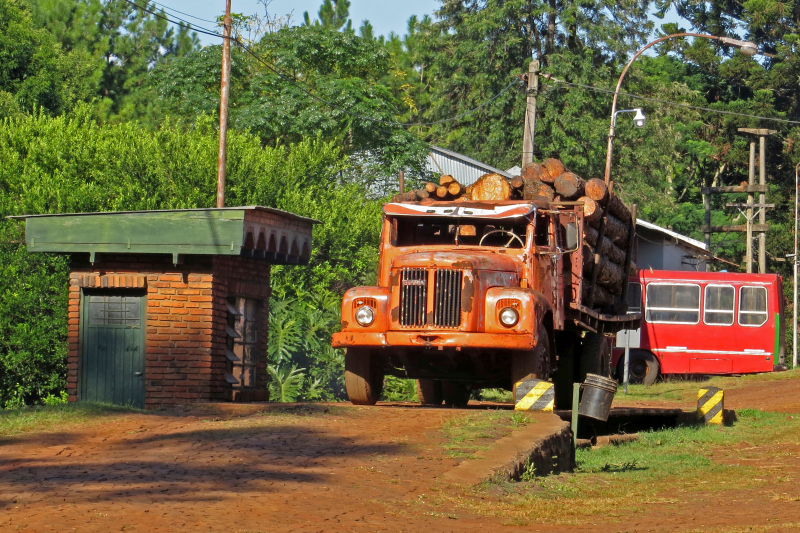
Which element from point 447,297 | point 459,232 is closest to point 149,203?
point 459,232

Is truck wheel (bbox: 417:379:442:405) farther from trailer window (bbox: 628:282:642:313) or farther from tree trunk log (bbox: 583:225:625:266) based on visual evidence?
trailer window (bbox: 628:282:642:313)

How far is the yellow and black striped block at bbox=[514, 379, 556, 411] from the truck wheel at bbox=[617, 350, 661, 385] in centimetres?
1817

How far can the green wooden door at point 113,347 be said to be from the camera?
16203 millimetres

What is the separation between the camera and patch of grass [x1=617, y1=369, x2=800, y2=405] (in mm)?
25422

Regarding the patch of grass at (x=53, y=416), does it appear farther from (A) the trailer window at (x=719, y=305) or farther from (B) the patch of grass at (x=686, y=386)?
(A) the trailer window at (x=719, y=305)

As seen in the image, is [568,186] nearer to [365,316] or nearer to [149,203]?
[365,316]

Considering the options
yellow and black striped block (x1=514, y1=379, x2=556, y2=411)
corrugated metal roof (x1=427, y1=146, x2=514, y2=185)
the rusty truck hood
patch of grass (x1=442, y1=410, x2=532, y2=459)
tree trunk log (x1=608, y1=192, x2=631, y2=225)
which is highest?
corrugated metal roof (x1=427, y1=146, x2=514, y2=185)

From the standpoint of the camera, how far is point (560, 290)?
14719 mm

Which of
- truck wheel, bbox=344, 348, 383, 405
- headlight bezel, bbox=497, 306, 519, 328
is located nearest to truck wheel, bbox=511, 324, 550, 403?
headlight bezel, bbox=497, 306, 519, 328

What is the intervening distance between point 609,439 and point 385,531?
29.9 feet

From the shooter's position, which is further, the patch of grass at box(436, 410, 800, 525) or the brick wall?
the brick wall

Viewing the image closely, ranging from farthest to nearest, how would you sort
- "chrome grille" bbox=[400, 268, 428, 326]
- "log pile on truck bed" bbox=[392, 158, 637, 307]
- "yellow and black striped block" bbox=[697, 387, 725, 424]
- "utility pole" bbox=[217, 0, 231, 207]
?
"utility pole" bbox=[217, 0, 231, 207] → "yellow and black striped block" bbox=[697, 387, 725, 424] → "log pile on truck bed" bbox=[392, 158, 637, 307] → "chrome grille" bbox=[400, 268, 428, 326]

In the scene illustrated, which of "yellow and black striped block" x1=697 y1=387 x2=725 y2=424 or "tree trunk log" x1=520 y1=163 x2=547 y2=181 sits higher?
"tree trunk log" x1=520 y1=163 x2=547 y2=181

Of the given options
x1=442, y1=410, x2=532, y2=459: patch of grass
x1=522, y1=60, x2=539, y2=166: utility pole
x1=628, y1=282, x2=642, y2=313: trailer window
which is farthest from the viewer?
x1=522, y1=60, x2=539, y2=166: utility pole
